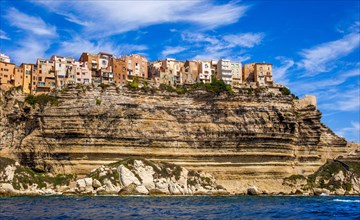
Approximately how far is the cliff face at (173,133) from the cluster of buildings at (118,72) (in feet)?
17.9

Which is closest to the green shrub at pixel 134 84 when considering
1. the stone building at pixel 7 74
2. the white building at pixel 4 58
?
the stone building at pixel 7 74

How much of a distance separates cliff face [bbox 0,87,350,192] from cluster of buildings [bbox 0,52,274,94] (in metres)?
5.45

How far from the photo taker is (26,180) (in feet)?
207

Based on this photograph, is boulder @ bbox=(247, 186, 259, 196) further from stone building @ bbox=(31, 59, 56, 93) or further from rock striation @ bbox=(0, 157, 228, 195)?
stone building @ bbox=(31, 59, 56, 93)

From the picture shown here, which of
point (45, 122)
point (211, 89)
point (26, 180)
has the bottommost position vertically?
point (26, 180)

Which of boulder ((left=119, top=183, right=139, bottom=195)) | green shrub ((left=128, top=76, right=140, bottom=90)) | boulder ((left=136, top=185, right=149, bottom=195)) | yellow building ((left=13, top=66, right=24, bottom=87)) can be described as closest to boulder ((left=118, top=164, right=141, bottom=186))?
boulder ((left=136, top=185, right=149, bottom=195))

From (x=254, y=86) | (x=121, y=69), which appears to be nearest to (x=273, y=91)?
(x=254, y=86)

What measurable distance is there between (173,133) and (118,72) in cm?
1678

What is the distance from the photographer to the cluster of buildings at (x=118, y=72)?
7794 cm

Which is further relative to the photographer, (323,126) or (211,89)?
(323,126)

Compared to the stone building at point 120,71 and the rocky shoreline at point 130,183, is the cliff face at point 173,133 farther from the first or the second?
the stone building at point 120,71

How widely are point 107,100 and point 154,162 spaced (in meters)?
11.8

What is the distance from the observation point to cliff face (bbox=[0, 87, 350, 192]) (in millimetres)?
68625

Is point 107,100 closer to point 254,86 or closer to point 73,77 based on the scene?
point 73,77
